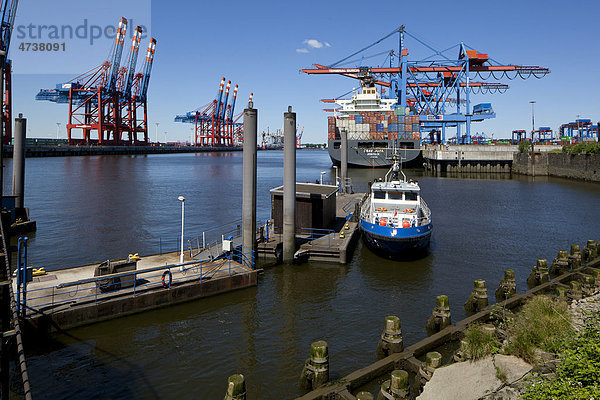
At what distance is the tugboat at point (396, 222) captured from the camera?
23141mm

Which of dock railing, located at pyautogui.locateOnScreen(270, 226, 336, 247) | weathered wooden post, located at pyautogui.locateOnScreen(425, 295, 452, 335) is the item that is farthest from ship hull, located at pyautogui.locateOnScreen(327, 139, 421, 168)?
weathered wooden post, located at pyautogui.locateOnScreen(425, 295, 452, 335)

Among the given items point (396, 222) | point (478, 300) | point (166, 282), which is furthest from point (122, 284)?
point (396, 222)

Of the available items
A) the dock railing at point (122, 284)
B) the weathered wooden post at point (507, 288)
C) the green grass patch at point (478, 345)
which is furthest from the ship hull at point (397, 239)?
the green grass patch at point (478, 345)

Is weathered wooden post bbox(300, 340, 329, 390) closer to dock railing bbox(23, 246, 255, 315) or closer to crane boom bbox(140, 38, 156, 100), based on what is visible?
dock railing bbox(23, 246, 255, 315)

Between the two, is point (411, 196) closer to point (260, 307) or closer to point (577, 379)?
point (260, 307)

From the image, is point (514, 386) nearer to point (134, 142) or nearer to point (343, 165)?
point (343, 165)

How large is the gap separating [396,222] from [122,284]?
49.7 ft

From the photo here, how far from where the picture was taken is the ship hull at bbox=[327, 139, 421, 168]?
93438 mm

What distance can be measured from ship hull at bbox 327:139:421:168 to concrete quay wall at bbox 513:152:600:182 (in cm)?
2124

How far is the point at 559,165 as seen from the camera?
7488 cm

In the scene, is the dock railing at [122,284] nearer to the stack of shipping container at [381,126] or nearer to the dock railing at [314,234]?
the dock railing at [314,234]

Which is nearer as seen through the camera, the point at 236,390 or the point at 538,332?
the point at 236,390

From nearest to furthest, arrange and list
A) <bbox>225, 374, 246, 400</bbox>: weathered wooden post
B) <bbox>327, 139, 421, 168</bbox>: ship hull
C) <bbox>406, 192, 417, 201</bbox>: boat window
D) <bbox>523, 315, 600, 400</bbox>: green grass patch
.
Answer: <bbox>523, 315, 600, 400</bbox>: green grass patch < <bbox>225, 374, 246, 400</bbox>: weathered wooden post < <bbox>406, 192, 417, 201</bbox>: boat window < <bbox>327, 139, 421, 168</bbox>: ship hull

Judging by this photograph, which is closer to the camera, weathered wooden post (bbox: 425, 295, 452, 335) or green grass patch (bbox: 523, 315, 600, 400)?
green grass patch (bbox: 523, 315, 600, 400)
